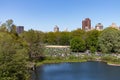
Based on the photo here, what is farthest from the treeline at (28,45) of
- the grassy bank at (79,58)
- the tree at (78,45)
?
the grassy bank at (79,58)

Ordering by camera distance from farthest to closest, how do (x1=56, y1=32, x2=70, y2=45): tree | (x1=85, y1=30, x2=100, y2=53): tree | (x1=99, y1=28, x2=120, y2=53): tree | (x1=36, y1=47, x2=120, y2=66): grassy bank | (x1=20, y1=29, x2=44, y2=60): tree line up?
(x1=56, y1=32, x2=70, y2=45): tree < (x1=85, y1=30, x2=100, y2=53): tree < (x1=99, y1=28, x2=120, y2=53): tree < (x1=36, y1=47, x2=120, y2=66): grassy bank < (x1=20, y1=29, x2=44, y2=60): tree

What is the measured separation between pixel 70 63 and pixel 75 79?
42.3 ft

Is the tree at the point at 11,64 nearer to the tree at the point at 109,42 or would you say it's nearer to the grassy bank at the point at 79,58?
the grassy bank at the point at 79,58

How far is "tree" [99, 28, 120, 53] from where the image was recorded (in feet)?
142

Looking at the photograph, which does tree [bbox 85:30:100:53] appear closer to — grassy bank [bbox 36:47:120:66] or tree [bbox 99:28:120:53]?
tree [bbox 99:28:120:53]

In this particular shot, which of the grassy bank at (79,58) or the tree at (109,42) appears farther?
the tree at (109,42)

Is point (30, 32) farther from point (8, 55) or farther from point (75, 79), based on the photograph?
point (8, 55)

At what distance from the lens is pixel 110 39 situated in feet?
143

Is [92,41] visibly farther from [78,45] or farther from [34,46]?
[34,46]

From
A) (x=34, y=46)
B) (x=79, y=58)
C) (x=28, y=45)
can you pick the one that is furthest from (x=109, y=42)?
(x=28, y=45)

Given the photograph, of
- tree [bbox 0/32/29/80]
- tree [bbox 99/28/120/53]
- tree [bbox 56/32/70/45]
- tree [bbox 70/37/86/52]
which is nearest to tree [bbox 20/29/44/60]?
tree [bbox 70/37/86/52]

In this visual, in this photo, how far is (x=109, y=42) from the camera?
1709 inches

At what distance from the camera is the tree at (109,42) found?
4319 cm

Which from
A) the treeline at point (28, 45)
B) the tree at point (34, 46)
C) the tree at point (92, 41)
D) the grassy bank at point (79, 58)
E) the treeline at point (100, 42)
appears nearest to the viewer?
the treeline at point (28, 45)
